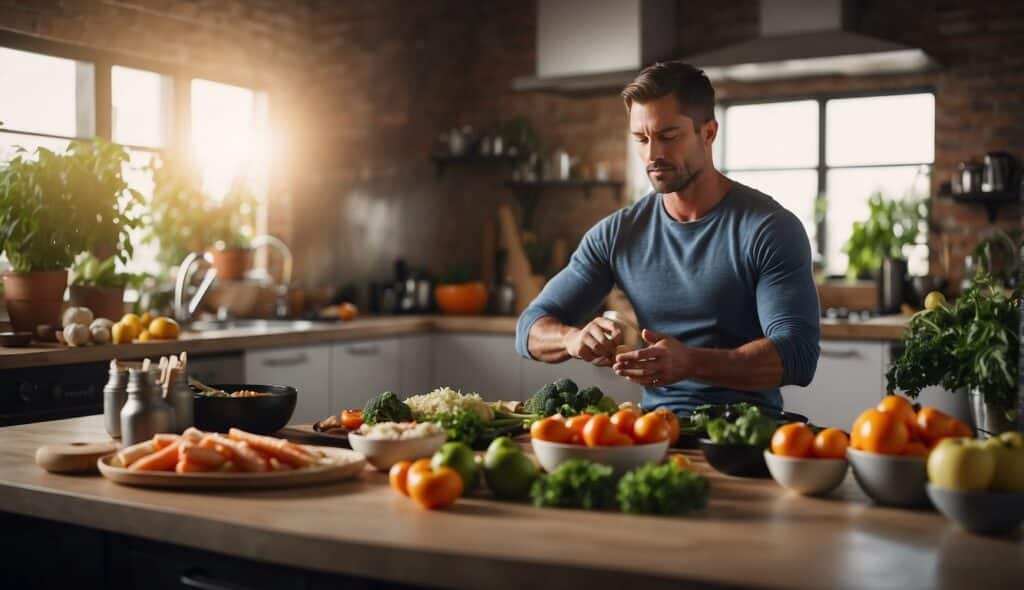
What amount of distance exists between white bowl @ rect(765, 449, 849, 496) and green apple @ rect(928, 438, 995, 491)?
9.2 inches

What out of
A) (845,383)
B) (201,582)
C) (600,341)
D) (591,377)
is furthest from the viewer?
(591,377)

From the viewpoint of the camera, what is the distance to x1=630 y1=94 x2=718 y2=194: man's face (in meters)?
2.83

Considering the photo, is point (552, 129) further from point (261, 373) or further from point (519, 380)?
point (261, 373)

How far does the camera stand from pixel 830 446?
1823mm

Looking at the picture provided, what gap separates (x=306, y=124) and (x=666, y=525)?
5.20 m

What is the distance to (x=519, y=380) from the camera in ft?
18.0

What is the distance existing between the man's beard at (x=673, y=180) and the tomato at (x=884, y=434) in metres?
1.21

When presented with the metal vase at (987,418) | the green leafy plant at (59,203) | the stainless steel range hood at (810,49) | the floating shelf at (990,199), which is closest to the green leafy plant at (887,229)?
the floating shelf at (990,199)

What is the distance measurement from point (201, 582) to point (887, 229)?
465 cm

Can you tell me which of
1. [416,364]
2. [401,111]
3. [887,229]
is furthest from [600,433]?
[401,111]

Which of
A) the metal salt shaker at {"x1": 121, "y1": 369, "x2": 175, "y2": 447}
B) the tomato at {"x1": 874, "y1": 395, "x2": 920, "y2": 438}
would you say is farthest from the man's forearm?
the metal salt shaker at {"x1": 121, "y1": 369, "x2": 175, "y2": 447}

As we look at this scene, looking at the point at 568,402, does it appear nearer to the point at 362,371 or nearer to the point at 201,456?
the point at 201,456

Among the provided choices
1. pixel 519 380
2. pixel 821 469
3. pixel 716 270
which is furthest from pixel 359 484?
pixel 519 380

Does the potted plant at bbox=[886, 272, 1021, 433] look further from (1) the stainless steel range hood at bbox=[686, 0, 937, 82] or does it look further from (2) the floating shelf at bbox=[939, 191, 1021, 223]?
(2) the floating shelf at bbox=[939, 191, 1021, 223]
